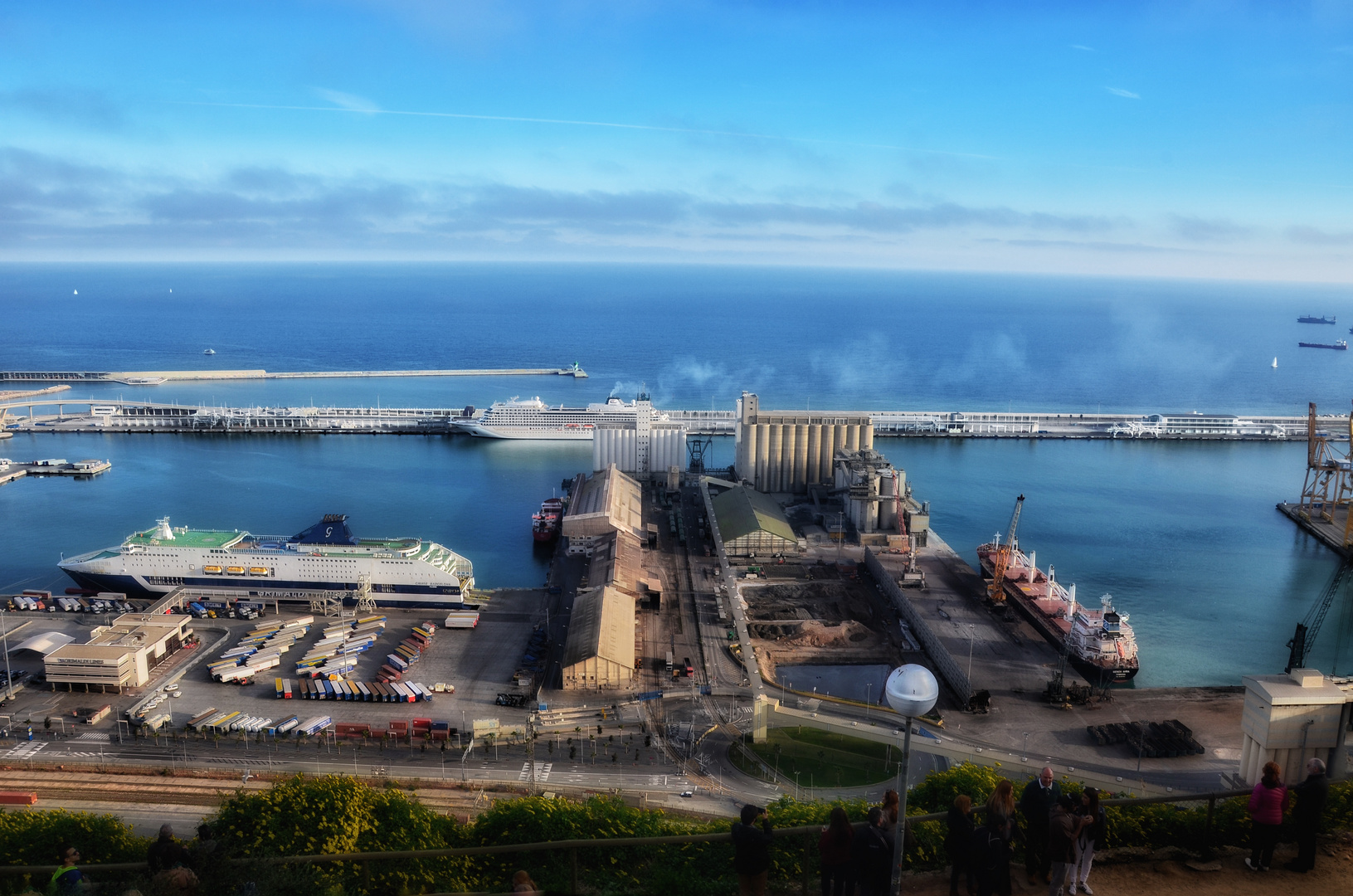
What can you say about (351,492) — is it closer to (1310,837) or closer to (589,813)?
(589,813)

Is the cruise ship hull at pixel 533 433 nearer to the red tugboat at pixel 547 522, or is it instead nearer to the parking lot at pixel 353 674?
the red tugboat at pixel 547 522

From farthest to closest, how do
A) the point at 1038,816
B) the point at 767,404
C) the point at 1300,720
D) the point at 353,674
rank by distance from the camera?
the point at 767,404 < the point at 353,674 < the point at 1300,720 < the point at 1038,816

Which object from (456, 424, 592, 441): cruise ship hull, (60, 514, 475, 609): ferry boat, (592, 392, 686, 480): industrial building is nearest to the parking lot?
(60, 514, 475, 609): ferry boat

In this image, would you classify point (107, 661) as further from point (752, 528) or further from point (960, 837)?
point (960, 837)

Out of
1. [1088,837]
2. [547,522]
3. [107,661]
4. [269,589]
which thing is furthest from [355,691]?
[1088,837]

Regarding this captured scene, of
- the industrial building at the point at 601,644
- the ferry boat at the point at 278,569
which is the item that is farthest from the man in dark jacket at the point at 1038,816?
the ferry boat at the point at 278,569

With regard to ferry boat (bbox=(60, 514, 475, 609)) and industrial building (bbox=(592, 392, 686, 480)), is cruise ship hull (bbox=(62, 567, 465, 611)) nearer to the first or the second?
ferry boat (bbox=(60, 514, 475, 609))

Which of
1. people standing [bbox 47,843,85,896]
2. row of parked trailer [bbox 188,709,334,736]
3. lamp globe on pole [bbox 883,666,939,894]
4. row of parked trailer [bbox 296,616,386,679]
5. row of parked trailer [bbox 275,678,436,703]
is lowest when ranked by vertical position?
row of parked trailer [bbox 188,709,334,736]
